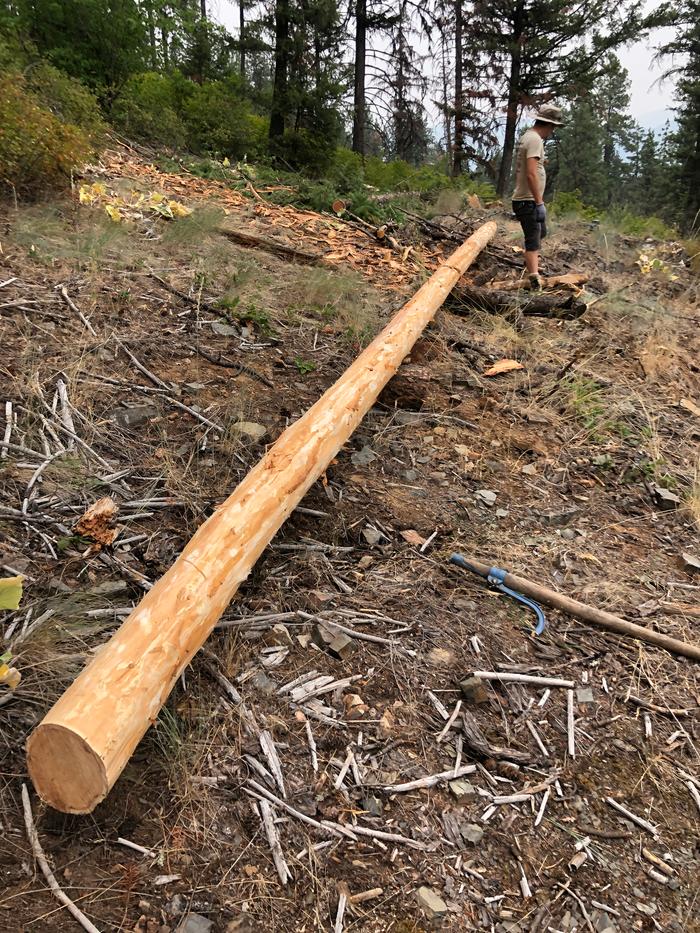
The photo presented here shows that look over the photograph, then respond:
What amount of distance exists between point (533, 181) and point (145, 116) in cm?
697

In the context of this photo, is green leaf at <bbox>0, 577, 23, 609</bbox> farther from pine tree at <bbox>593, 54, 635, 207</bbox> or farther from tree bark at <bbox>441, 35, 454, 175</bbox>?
pine tree at <bbox>593, 54, 635, 207</bbox>

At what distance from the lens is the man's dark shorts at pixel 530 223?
6.11 m

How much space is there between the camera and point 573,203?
1348cm

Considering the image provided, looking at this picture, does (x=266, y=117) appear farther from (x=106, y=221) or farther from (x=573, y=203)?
(x=106, y=221)

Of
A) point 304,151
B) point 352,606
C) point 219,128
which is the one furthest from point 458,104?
point 352,606

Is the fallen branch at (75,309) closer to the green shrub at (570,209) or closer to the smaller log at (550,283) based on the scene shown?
the smaller log at (550,283)

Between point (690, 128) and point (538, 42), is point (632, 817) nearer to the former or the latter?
point (538, 42)

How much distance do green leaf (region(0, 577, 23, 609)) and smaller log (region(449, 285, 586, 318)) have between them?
16.3 ft

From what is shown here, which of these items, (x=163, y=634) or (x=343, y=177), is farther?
(x=343, y=177)

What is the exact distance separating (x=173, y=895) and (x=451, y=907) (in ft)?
2.48

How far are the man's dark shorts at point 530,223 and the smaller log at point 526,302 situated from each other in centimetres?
75

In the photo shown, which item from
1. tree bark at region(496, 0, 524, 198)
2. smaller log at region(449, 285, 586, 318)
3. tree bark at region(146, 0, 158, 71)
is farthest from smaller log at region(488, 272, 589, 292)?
→ tree bark at region(496, 0, 524, 198)

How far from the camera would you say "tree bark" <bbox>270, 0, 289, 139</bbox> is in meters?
10.5

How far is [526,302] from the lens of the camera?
5621 mm
